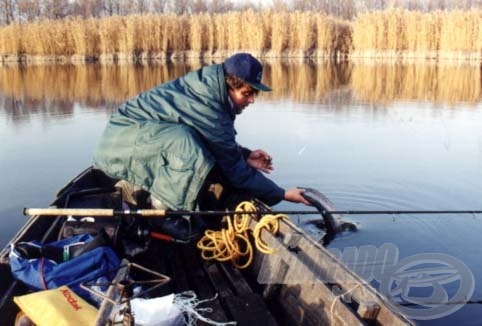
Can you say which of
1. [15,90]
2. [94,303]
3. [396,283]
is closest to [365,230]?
[396,283]

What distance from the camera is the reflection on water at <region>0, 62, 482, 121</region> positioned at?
15.3 metres

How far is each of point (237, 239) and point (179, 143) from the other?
90 cm

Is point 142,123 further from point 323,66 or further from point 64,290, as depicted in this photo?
point 323,66

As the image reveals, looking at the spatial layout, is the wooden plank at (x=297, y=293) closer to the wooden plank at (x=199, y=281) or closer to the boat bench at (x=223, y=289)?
the boat bench at (x=223, y=289)

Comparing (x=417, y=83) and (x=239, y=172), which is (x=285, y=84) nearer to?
(x=417, y=83)

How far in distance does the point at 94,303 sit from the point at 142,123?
1.45 m

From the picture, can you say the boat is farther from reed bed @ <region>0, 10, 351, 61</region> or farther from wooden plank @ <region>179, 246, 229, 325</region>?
reed bed @ <region>0, 10, 351, 61</region>

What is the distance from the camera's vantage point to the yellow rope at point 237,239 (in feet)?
12.8

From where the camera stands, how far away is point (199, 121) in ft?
12.8

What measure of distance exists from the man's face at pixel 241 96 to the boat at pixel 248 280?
821 mm

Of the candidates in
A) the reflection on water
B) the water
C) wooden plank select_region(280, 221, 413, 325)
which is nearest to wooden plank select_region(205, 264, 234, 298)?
wooden plank select_region(280, 221, 413, 325)

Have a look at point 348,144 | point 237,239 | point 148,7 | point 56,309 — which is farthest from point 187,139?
point 148,7

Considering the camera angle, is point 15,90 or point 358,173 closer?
point 358,173

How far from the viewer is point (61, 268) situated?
10.1 ft
